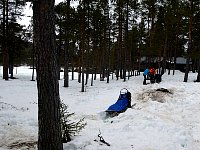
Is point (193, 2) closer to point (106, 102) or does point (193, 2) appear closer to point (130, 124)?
point (106, 102)

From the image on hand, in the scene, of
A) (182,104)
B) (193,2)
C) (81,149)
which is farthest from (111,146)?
(193,2)

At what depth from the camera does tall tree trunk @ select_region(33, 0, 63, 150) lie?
530 cm

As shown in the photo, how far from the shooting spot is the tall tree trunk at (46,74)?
17.4 feet

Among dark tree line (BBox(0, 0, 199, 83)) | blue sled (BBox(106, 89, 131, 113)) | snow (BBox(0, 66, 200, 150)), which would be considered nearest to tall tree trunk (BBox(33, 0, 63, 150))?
snow (BBox(0, 66, 200, 150))

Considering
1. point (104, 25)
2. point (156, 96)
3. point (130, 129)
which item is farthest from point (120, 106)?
point (104, 25)

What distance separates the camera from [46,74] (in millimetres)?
5414

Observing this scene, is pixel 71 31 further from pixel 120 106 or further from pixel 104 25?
pixel 120 106

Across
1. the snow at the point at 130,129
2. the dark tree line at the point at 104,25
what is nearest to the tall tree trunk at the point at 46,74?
the snow at the point at 130,129

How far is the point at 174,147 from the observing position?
7.20m

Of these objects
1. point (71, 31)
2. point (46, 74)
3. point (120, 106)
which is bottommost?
point (120, 106)

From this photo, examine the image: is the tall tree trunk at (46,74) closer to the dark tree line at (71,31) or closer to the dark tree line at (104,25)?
the dark tree line at (71,31)

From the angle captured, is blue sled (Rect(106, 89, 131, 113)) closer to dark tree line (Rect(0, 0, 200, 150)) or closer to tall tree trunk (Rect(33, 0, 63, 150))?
dark tree line (Rect(0, 0, 200, 150))

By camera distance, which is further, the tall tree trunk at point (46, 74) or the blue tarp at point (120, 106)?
the blue tarp at point (120, 106)

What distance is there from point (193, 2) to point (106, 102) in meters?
15.3
